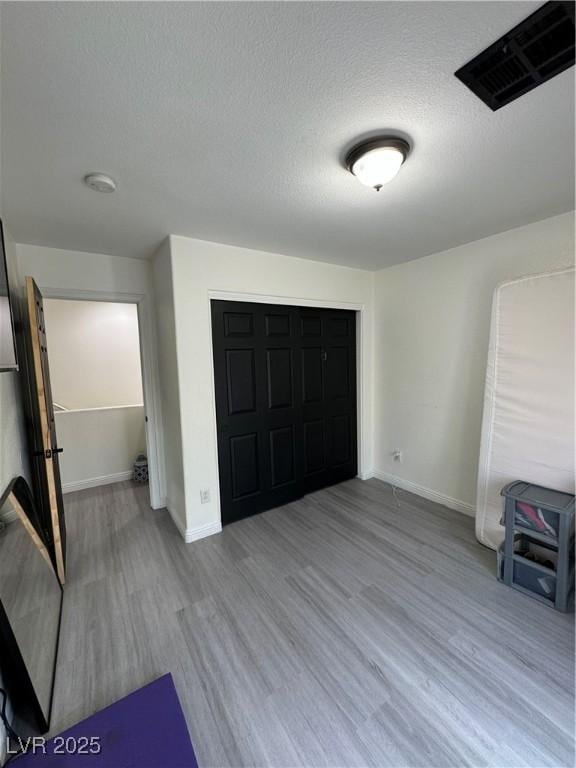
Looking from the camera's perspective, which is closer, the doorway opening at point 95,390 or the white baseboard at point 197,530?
the white baseboard at point 197,530

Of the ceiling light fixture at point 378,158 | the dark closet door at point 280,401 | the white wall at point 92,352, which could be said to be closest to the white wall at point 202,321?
the dark closet door at point 280,401

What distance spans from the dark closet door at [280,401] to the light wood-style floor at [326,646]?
51 centimetres

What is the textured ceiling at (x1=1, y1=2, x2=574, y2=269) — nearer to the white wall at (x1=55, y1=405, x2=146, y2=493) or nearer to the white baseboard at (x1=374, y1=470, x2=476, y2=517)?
the white wall at (x1=55, y1=405, x2=146, y2=493)

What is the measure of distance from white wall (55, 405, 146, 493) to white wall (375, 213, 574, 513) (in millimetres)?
3104

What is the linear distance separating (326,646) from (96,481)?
3.28 m

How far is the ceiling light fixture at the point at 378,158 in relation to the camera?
1.31 meters

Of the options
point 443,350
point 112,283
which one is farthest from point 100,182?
point 443,350

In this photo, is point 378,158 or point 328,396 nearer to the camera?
point 378,158

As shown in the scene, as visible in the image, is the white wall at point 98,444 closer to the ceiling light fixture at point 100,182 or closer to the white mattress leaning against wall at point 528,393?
the ceiling light fixture at point 100,182

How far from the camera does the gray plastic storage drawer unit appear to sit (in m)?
1.76

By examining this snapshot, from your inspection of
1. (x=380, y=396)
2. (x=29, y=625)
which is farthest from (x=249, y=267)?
(x=29, y=625)

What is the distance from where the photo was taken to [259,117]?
46.9 inches

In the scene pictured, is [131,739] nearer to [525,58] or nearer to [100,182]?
Result: [100,182]

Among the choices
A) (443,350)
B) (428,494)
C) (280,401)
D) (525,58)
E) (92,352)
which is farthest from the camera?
(92,352)
